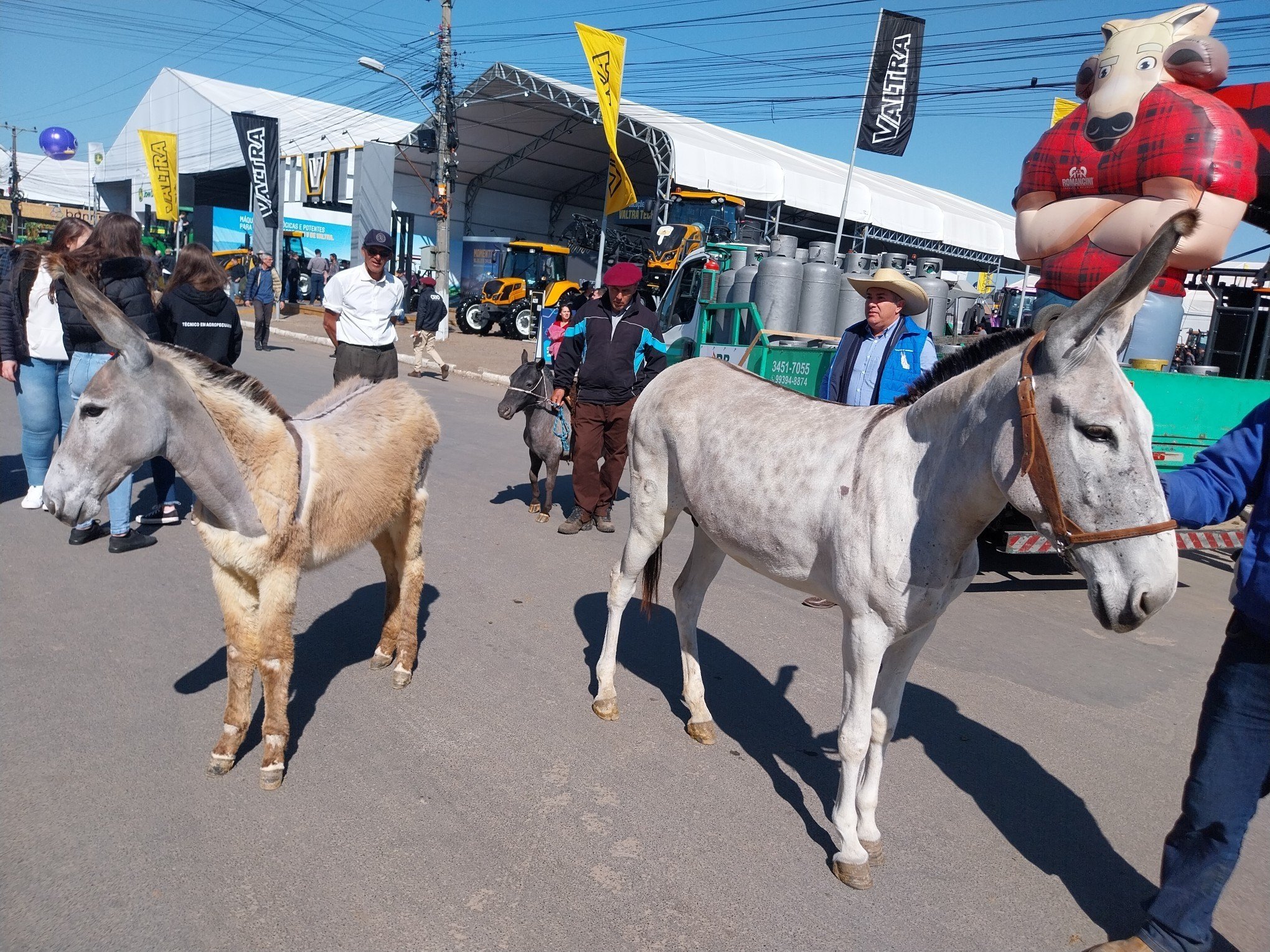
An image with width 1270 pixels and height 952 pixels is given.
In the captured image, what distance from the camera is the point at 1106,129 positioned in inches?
253

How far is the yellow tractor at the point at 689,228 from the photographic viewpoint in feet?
59.4

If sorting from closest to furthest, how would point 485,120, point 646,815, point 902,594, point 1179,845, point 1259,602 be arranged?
point 1259,602 < point 1179,845 < point 902,594 < point 646,815 < point 485,120

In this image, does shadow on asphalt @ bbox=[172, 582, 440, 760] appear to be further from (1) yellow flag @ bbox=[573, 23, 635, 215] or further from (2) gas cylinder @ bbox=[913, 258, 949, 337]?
(1) yellow flag @ bbox=[573, 23, 635, 215]

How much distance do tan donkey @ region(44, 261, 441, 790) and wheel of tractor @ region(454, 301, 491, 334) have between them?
→ 75.8 feet

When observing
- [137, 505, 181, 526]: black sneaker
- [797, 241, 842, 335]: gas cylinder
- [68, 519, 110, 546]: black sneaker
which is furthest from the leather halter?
[797, 241, 842, 335]: gas cylinder

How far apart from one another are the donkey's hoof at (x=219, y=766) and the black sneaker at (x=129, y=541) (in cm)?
310

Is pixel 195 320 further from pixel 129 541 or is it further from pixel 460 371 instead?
pixel 460 371

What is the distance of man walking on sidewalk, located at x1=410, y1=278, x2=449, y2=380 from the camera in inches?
619

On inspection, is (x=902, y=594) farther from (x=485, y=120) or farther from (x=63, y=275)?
(x=485, y=120)

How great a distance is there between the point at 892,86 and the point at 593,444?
11927 mm

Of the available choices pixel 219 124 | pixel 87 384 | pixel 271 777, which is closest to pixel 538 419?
pixel 87 384

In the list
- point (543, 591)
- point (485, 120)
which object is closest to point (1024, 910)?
point (543, 591)

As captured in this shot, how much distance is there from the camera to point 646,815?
302 centimetres

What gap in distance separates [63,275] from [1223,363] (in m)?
10.0
